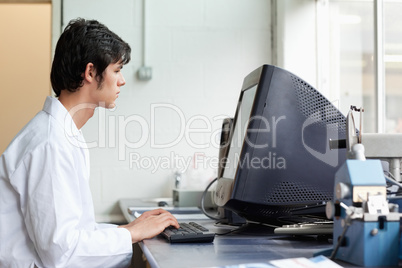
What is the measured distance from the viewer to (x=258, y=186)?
4.80 feet

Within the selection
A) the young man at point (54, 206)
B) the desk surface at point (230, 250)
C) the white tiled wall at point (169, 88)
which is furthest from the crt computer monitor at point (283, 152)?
the white tiled wall at point (169, 88)

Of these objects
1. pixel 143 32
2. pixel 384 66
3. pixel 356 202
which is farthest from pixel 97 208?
pixel 356 202

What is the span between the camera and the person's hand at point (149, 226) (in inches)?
55.7

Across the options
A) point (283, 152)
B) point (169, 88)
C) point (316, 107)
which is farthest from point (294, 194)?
point (169, 88)

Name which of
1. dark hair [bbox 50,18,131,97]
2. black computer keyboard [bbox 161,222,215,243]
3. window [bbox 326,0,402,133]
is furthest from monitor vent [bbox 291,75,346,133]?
window [bbox 326,0,402,133]

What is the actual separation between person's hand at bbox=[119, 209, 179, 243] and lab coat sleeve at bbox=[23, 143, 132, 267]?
0.21ft

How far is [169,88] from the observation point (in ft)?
10.2

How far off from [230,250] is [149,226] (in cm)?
28

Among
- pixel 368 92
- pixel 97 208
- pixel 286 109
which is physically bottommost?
pixel 97 208

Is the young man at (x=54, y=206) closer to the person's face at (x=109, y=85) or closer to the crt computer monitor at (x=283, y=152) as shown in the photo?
the person's face at (x=109, y=85)

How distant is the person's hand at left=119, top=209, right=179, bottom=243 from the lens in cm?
142

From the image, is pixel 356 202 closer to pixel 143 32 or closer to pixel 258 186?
pixel 258 186

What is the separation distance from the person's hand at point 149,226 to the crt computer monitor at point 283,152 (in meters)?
0.17

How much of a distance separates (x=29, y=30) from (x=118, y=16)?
190cm
